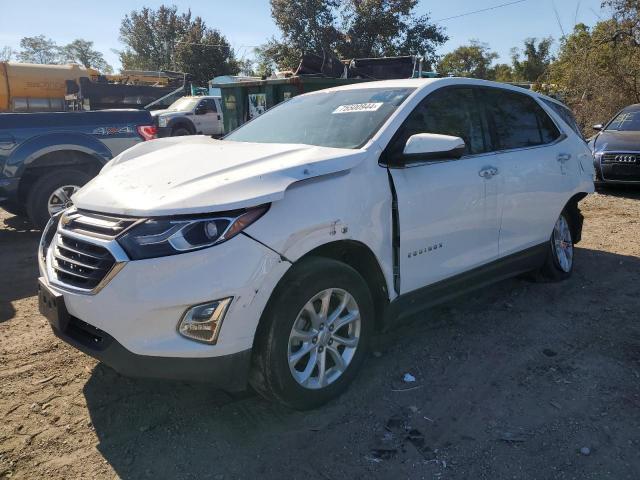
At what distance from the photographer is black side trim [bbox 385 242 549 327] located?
3273 mm

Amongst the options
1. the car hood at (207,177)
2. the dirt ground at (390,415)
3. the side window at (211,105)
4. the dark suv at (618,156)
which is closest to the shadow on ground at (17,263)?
the dirt ground at (390,415)

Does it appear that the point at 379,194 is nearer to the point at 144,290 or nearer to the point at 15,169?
the point at 144,290

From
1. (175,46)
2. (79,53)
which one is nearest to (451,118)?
(175,46)

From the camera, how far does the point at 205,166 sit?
9.53ft

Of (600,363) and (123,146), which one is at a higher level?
(123,146)

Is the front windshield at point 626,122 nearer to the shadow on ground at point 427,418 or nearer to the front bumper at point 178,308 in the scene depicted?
the shadow on ground at point 427,418

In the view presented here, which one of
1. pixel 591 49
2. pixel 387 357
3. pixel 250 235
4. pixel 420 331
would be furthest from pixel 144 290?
pixel 591 49

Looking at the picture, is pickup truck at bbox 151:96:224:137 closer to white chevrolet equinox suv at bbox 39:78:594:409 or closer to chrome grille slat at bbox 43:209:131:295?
white chevrolet equinox suv at bbox 39:78:594:409

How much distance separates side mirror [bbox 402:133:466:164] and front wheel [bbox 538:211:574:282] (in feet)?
6.60

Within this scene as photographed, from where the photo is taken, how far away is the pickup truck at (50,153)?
241 inches

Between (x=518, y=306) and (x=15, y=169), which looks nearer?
(x=518, y=306)

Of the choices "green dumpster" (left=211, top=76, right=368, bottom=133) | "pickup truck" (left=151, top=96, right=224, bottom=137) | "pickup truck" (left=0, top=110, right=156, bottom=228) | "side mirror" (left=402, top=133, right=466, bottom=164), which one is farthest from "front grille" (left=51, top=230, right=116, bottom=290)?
"pickup truck" (left=151, top=96, right=224, bottom=137)

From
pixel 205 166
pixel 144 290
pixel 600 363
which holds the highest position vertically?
pixel 205 166

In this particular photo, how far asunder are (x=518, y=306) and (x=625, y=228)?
3.49 meters
